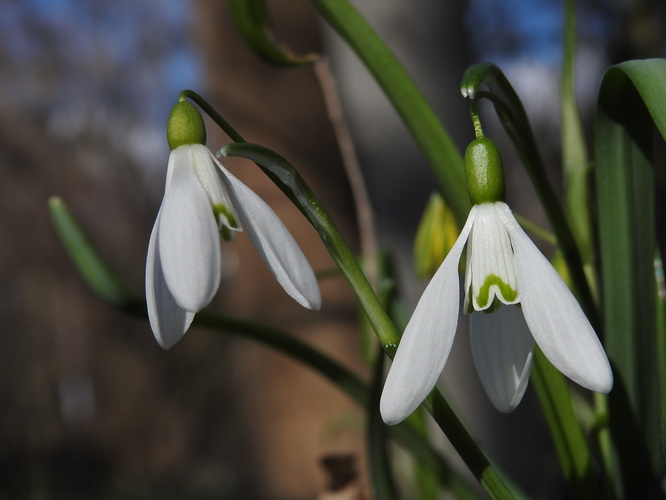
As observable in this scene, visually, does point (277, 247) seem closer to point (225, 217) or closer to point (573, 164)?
point (225, 217)

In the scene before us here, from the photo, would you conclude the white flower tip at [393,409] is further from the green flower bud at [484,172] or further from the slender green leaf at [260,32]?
the slender green leaf at [260,32]

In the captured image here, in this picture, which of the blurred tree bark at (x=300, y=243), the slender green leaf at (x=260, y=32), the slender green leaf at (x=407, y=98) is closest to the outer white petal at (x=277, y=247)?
the slender green leaf at (x=407, y=98)

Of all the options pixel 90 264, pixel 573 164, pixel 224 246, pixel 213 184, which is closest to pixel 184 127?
pixel 213 184

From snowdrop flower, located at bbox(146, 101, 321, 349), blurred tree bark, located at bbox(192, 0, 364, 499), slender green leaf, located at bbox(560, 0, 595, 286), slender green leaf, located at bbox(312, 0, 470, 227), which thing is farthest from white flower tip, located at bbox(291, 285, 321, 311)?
blurred tree bark, located at bbox(192, 0, 364, 499)

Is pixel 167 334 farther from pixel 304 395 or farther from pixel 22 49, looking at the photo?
pixel 22 49

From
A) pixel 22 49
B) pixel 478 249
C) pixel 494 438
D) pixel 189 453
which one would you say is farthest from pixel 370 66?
pixel 189 453
